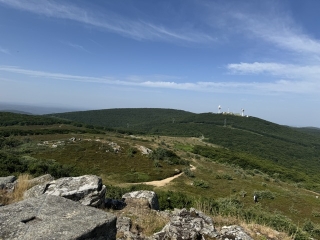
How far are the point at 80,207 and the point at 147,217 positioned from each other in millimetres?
4386

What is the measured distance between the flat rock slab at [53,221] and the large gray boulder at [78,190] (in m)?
2.94

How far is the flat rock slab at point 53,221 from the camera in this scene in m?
5.06

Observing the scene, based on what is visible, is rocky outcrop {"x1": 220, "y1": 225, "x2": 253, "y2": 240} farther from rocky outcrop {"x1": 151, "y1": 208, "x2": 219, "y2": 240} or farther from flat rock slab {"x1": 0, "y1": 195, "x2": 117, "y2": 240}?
flat rock slab {"x1": 0, "y1": 195, "x2": 117, "y2": 240}

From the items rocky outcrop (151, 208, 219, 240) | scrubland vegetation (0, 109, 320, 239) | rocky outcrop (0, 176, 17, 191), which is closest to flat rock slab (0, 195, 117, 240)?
rocky outcrop (151, 208, 219, 240)

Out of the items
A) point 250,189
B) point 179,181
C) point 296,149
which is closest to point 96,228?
point 179,181

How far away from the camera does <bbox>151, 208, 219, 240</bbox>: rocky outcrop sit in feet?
25.5

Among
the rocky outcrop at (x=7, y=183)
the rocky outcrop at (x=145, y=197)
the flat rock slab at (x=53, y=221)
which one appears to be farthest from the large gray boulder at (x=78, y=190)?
the flat rock slab at (x=53, y=221)

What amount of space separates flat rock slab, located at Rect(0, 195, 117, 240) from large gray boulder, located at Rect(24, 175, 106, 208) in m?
2.94

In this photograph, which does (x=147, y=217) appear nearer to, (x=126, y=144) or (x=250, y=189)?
(x=250, y=189)

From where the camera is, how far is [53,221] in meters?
5.61

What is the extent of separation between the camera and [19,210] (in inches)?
239

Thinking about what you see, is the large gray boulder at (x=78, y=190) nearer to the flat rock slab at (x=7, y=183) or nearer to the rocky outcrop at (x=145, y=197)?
the flat rock slab at (x=7, y=183)

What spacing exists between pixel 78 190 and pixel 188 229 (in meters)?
4.52

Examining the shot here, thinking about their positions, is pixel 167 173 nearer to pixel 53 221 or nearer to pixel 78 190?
pixel 78 190
